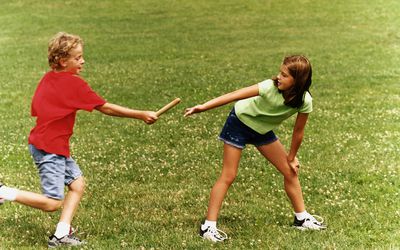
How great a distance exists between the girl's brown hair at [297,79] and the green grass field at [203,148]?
187 centimetres

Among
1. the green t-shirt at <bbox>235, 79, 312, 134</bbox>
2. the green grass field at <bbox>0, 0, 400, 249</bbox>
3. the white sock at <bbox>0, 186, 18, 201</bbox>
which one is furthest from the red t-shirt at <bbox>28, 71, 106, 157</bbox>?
the green t-shirt at <bbox>235, 79, 312, 134</bbox>

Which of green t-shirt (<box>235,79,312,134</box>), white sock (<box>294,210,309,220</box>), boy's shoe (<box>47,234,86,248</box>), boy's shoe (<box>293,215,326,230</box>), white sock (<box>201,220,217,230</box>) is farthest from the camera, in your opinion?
white sock (<box>294,210,309,220</box>)

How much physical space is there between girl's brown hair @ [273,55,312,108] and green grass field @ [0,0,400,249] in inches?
73.5

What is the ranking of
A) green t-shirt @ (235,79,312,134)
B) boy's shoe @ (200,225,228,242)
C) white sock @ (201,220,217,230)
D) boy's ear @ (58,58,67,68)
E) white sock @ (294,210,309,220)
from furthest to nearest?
1. white sock @ (294,210,309,220)
2. white sock @ (201,220,217,230)
3. boy's shoe @ (200,225,228,242)
4. green t-shirt @ (235,79,312,134)
5. boy's ear @ (58,58,67,68)

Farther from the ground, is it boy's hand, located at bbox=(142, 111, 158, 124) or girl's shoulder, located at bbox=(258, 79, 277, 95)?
girl's shoulder, located at bbox=(258, 79, 277, 95)

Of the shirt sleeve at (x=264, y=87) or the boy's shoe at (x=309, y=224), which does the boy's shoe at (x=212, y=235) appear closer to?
the boy's shoe at (x=309, y=224)

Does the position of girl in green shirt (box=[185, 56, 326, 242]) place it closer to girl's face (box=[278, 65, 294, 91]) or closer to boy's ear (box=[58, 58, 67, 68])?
girl's face (box=[278, 65, 294, 91])

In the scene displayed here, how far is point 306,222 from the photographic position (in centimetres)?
776

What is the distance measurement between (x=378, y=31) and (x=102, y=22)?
2002cm

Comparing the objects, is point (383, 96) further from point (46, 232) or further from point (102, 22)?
point (102, 22)

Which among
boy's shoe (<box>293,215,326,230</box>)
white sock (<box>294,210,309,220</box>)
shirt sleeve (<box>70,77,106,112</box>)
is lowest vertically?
boy's shoe (<box>293,215,326,230</box>)

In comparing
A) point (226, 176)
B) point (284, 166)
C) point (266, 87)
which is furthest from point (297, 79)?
point (226, 176)

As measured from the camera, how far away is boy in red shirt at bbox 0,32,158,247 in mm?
6707

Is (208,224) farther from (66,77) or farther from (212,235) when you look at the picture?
(66,77)
